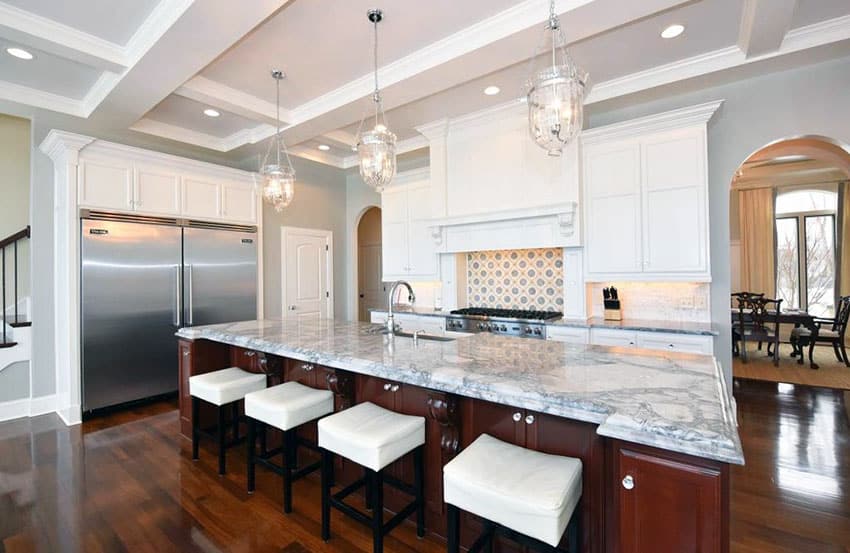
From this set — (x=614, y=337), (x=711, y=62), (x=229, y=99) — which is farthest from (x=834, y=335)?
(x=229, y=99)

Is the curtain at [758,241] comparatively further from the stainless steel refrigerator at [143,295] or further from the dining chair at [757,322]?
the stainless steel refrigerator at [143,295]

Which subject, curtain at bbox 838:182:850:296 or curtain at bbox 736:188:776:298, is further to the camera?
curtain at bbox 736:188:776:298

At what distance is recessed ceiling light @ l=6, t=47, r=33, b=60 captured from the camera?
3023mm

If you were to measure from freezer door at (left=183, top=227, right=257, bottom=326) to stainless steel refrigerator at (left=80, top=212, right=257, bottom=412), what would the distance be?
1cm

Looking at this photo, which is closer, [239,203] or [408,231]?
[239,203]

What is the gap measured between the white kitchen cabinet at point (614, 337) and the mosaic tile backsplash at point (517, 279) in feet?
2.41

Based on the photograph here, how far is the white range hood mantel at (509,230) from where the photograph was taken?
12.6 feet

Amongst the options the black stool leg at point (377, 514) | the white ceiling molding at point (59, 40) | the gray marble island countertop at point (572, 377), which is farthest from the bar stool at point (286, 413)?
the white ceiling molding at point (59, 40)

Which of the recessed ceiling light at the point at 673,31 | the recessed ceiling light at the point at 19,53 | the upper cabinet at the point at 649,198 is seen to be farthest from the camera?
the upper cabinet at the point at 649,198

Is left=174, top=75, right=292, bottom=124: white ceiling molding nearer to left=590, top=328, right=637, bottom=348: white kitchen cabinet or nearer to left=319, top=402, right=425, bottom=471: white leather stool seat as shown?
left=319, top=402, right=425, bottom=471: white leather stool seat

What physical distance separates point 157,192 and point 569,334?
4504mm

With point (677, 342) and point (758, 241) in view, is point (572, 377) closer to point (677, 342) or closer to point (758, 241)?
point (677, 342)

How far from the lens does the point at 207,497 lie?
7.86 feet

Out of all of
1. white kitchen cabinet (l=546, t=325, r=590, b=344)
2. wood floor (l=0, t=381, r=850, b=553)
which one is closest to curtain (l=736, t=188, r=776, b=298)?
wood floor (l=0, t=381, r=850, b=553)
